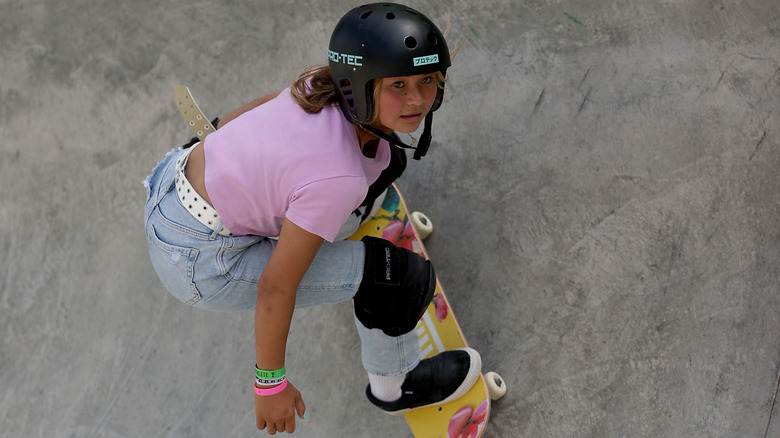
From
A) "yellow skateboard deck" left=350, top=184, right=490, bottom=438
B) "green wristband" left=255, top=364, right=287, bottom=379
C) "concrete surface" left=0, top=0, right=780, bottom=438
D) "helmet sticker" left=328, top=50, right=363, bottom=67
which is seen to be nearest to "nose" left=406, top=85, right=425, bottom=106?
"helmet sticker" left=328, top=50, right=363, bottom=67

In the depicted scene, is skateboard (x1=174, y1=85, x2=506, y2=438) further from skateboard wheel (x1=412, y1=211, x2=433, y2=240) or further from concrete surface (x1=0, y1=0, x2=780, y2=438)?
concrete surface (x1=0, y1=0, x2=780, y2=438)

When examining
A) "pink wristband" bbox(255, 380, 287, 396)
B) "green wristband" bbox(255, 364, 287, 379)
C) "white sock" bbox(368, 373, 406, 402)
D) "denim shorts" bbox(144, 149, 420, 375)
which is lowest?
"white sock" bbox(368, 373, 406, 402)

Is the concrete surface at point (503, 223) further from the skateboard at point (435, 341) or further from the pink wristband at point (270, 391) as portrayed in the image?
the pink wristband at point (270, 391)

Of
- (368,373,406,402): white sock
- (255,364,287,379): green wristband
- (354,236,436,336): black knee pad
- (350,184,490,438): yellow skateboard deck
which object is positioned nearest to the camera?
(255,364,287,379): green wristband

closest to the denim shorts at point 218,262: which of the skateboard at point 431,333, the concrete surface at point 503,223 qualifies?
the skateboard at point 431,333

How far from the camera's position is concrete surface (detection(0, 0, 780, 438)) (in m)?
2.23

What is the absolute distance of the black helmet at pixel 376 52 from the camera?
60.1 inches

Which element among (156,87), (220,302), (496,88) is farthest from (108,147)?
(496,88)

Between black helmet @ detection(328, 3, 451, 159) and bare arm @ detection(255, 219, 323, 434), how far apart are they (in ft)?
1.13

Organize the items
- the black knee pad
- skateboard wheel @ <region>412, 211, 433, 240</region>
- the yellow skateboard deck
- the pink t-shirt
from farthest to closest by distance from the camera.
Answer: skateboard wheel @ <region>412, 211, 433, 240</region>, the yellow skateboard deck, the black knee pad, the pink t-shirt

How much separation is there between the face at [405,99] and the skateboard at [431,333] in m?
0.75

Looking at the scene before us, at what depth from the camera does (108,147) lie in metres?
3.11

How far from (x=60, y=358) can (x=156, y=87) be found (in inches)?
53.2

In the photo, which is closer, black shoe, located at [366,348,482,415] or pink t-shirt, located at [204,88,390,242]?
pink t-shirt, located at [204,88,390,242]
